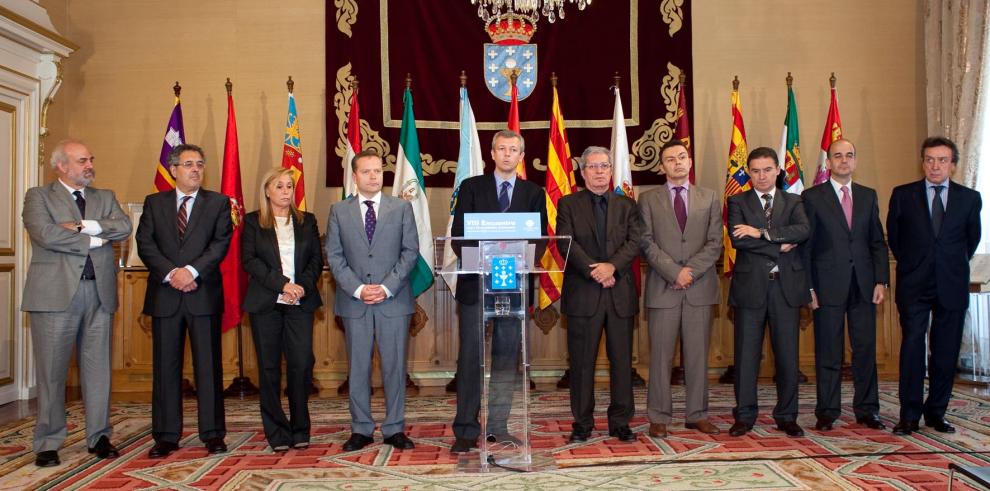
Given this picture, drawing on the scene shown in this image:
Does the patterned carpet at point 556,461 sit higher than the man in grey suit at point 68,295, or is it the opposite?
the man in grey suit at point 68,295

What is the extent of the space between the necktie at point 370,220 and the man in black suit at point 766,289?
1827 mm

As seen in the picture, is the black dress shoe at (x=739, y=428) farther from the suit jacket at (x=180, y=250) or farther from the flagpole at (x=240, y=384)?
the flagpole at (x=240, y=384)

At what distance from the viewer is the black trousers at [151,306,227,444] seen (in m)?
3.80

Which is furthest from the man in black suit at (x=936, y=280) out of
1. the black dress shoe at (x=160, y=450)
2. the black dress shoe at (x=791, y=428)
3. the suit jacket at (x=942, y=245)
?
the black dress shoe at (x=160, y=450)

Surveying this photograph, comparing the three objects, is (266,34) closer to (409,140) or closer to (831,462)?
(409,140)

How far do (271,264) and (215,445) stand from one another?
93cm

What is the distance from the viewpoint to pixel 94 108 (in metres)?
6.62

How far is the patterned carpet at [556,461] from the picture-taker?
10.5ft

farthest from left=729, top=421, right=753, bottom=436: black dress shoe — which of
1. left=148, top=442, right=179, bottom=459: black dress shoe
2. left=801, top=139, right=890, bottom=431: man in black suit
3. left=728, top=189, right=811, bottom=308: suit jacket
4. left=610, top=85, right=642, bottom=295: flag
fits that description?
left=148, top=442, right=179, bottom=459: black dress shoe

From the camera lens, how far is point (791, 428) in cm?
404

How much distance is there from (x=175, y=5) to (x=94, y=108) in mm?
1102

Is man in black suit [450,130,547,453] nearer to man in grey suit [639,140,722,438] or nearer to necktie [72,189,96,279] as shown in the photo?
man in grey suit [639,140,722,438]

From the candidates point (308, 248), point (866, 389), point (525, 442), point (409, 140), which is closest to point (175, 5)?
point (409, 140)

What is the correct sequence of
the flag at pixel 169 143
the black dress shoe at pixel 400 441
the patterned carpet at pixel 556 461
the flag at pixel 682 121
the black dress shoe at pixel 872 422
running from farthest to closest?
1. the flag at pixel 682 121
2. the flag at pixel 169 143
3. the black dress shoe at pixel 872 422
4. the black dress shoe at pixel 400 441
5. the patterned carpet at pixel 556 461
